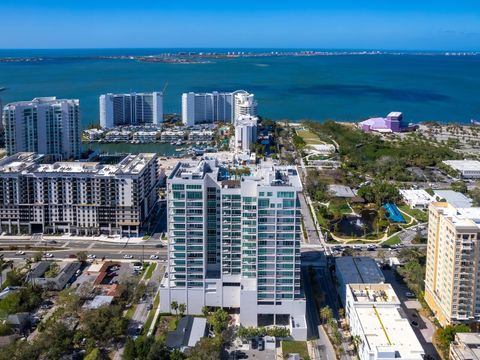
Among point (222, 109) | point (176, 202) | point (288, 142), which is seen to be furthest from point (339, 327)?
point (222, 109)

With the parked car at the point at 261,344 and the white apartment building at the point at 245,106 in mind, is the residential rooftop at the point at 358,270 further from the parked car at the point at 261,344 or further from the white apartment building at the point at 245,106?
the white apartment building at the point at 245,106

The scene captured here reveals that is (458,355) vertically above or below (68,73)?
below

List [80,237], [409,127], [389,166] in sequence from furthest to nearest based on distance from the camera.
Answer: [409,127], [389,166], [80,237]

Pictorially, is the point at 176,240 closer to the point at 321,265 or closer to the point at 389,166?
the point at 321,265

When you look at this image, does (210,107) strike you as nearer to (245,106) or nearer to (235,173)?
(245,106)

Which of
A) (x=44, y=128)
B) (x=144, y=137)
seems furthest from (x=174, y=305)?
(x=144, y=137)
